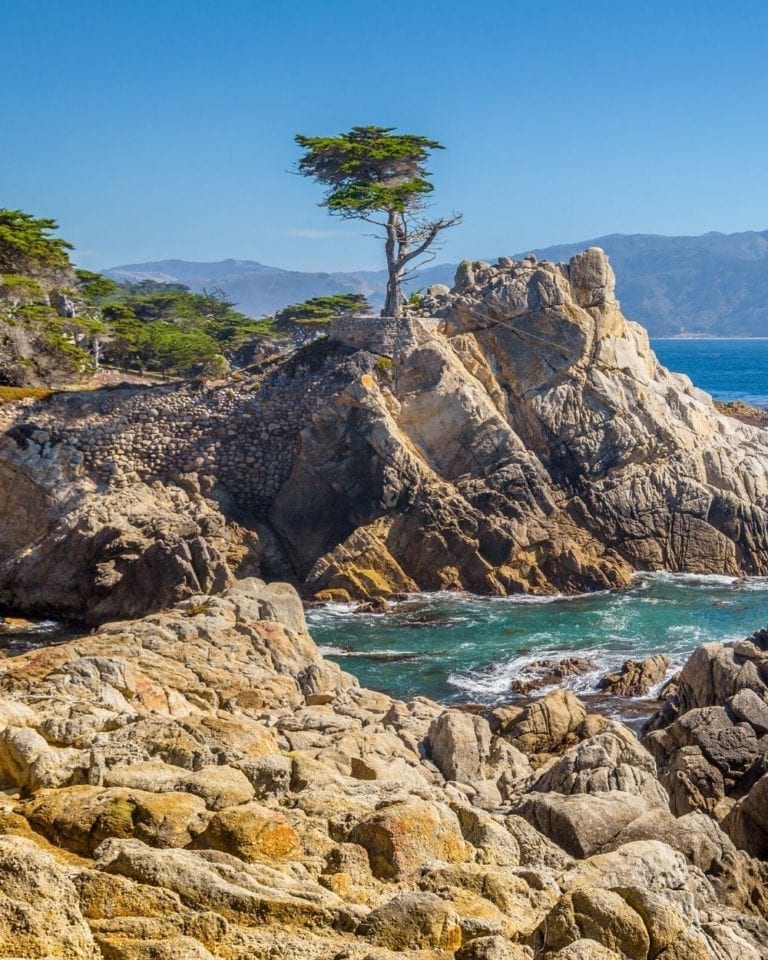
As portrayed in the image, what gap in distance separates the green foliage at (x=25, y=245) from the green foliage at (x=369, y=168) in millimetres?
12523

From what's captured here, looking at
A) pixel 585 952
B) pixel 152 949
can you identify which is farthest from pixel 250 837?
pixel 585 952

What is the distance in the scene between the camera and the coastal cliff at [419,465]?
3609cm

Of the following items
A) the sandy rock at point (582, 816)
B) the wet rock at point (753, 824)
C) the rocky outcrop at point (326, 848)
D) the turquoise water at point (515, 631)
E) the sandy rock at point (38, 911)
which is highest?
the sandy rock at point (38, 911)

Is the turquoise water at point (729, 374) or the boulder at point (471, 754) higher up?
the turquoise water at point (729, 374)

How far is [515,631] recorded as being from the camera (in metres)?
31.7

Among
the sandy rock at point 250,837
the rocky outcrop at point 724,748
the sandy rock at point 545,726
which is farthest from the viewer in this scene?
the sandy rock at point 545,726

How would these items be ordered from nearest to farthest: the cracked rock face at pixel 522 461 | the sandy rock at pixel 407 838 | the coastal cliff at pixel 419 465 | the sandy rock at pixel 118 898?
the sandy rock at pixel 118 898
the sandy rock at pixel 407 838
the coastal cliff at pixel 419 465
the cracked rock face at pixel 522 461

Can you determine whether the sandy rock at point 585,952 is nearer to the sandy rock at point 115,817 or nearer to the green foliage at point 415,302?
the sandy rock at point 115,817

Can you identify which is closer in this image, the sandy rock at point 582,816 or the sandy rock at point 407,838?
the sandy rock at point 407,838

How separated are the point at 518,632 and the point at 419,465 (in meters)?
8.43

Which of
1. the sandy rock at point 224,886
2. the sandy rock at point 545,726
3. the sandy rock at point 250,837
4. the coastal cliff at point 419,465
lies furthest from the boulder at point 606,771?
the coastal cliff at point 419,465

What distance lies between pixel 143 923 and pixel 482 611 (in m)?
26.4

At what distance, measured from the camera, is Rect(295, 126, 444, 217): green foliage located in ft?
143

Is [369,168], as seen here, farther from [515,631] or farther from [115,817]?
[115,817]
